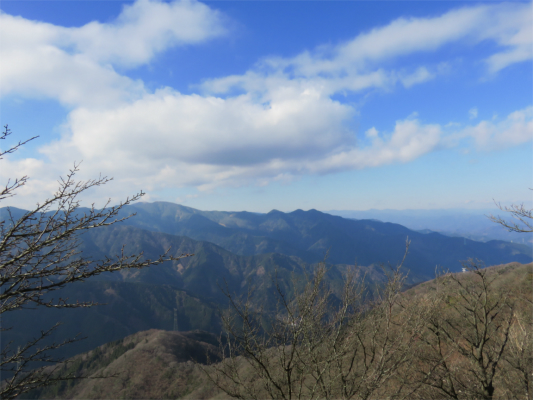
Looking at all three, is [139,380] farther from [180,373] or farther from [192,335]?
[192,335]

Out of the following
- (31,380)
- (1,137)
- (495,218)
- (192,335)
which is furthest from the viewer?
(192,335)

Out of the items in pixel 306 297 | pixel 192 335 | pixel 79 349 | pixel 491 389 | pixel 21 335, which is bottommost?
pixel 79 349

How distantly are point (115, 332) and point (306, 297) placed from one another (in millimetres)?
223493

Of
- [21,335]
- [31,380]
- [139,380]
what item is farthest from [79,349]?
[31,380]

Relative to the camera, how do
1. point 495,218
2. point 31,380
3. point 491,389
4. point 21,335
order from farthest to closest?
point 21,335 < point 495,218 < point 491,389 < point 31,380

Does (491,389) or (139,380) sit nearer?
(491,389)

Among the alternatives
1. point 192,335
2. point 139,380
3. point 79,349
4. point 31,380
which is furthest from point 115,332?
point 31,380

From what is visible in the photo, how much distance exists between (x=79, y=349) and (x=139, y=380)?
125720 millimetres

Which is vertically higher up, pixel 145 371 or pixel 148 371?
pixel 145 371

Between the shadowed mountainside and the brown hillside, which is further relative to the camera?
the brown hillside

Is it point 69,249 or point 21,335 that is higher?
point 69,249

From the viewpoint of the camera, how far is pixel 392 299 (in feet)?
36.6

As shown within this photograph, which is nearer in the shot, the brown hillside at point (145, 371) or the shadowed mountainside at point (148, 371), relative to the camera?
the shadowed mountainside at point (148, 371)

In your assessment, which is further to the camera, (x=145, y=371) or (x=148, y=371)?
(x=148, y=371)
